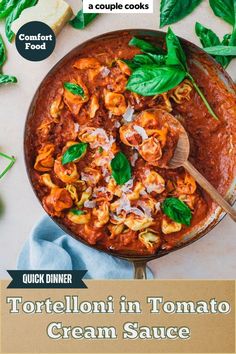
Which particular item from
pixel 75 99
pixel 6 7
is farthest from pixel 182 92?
pixel 6 7

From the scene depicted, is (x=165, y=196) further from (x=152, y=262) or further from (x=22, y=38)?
(x=22, y=38)

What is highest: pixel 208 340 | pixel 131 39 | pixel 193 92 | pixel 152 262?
pixel 131 39

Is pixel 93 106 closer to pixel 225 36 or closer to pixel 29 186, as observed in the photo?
pixel 29 186

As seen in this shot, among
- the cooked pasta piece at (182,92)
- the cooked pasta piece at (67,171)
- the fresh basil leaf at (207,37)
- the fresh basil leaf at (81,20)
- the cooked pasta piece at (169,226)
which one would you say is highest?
the fresh basil leaf at (81,20)

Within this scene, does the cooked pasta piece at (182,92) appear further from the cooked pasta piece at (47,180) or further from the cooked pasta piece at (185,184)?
the cooked pasta piece at (47,180)

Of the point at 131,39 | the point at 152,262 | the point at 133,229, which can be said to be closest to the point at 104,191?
the point at 133,229

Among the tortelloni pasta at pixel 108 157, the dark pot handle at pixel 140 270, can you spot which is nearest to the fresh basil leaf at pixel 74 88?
the tortelloni pasta at pixel 108 157
